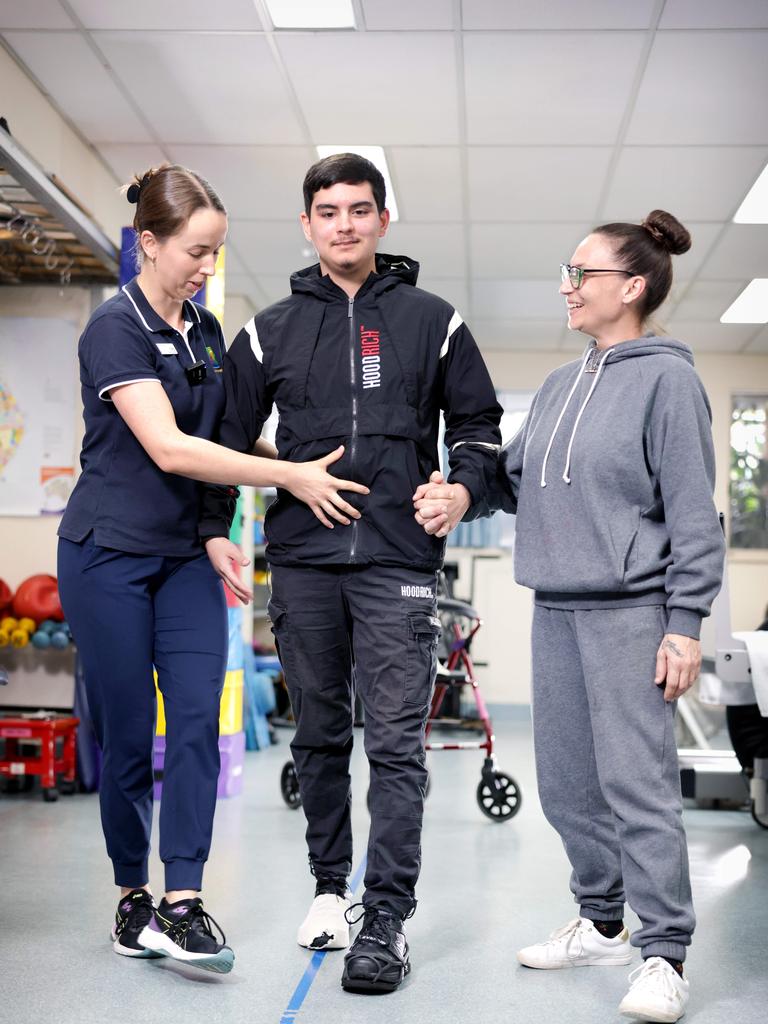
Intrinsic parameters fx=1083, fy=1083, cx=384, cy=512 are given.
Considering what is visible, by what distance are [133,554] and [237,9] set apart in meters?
2.54

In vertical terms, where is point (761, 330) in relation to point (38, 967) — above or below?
above

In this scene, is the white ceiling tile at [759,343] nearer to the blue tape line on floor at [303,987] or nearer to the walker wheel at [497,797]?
the walker wheel at [497,797]

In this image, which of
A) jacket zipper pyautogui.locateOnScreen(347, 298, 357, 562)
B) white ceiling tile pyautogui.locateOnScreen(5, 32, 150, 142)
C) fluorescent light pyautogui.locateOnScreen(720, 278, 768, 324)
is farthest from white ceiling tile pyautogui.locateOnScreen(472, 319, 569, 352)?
jacket zipper pyautogui.locateOnScreen(347, 298, 357, 562)

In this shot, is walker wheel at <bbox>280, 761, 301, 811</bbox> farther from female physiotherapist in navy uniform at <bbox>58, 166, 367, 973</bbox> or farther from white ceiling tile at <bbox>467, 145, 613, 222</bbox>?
white ceiling tile at <bbox>467, 145, 613, 222</bbox>

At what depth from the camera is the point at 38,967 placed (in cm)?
212

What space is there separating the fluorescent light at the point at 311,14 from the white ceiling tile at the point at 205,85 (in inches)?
6.3

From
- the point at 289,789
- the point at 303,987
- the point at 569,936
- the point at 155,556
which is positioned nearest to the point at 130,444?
the point at 155,556

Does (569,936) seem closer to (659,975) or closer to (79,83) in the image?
(659,975)

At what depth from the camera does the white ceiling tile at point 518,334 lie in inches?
322

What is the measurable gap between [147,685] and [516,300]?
5.83 metres

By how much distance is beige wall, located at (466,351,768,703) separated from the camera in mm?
8672

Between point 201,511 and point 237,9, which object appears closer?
point 201,511

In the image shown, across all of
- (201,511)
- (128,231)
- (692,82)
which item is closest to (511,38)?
(692,82)

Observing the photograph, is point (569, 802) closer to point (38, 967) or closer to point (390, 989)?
point (390, 989)
